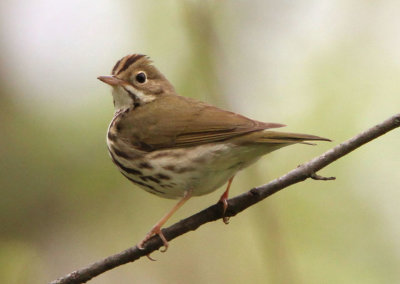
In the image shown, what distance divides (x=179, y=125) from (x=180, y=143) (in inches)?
7.0

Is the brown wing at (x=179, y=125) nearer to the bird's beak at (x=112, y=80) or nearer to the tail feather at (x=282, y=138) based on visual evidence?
the tail feather at (x=282, y=138)

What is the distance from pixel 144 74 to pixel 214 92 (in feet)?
2.06

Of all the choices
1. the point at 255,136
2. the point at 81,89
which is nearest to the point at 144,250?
the point at 255,136

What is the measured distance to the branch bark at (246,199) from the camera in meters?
3.61

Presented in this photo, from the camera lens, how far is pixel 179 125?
492 centimetres

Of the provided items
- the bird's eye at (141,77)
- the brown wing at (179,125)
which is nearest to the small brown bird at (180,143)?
the brown wing at (179,125)

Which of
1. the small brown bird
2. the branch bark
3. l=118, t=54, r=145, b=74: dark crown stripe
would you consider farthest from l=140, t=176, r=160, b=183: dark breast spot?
l=118, t=54, r=145, b=74: dark crown stripe

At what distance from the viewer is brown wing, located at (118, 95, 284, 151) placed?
459 cm

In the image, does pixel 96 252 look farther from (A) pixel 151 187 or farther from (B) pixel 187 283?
(A) pixel 151 187

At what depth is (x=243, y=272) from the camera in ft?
21.2

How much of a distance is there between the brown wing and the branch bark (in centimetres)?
50

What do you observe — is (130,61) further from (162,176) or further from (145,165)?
(162,176)

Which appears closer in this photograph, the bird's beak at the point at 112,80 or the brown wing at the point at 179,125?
the brown wing at the point at 179,125

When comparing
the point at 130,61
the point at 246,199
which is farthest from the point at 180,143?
the point at 130,61
